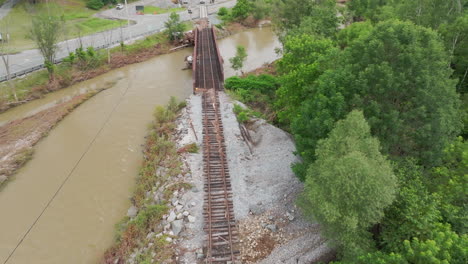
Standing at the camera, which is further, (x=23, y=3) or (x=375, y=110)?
(x=23, y=3)

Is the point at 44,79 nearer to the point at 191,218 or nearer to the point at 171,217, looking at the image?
the point at 171,217

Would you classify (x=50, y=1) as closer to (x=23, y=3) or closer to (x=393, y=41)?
(x=23, y=3)

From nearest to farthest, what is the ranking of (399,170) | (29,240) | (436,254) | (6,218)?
1. (436,254)
2. (399,170)
3. (29,240)
4. (6,218)

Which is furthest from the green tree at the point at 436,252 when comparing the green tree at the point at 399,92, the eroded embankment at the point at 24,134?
the eroded embankment at the point at 24,134

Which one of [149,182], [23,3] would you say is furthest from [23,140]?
[23,3]

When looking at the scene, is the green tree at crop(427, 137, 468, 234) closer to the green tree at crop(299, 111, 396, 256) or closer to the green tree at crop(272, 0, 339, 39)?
the green tree at crop(299, 111, 396, 256)
